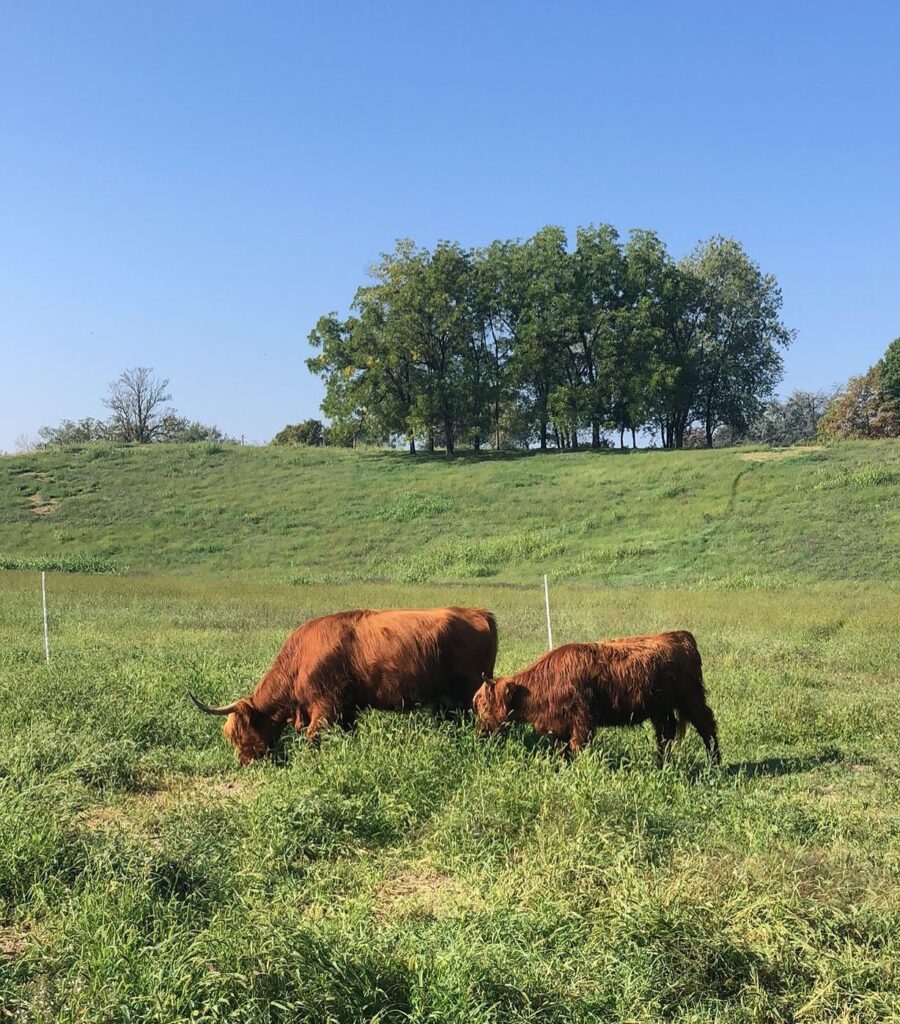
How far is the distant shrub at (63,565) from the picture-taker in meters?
30.4

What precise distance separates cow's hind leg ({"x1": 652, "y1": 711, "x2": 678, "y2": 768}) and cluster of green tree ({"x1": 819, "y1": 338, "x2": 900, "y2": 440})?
6056 centimetres

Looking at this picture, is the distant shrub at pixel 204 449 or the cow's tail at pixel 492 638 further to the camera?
the distant shrub at pixel 204 449

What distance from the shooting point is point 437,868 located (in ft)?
15.6

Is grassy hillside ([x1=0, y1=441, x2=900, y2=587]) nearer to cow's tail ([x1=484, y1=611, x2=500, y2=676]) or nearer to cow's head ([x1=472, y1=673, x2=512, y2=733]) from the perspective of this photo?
cow's tail ([x1=484, y1=611, x2=500, y2=676])

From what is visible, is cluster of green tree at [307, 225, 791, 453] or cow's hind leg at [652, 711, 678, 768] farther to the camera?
cluster of green tree at [307, 225, 791, 453]

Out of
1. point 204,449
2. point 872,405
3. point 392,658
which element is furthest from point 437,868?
point 872,405

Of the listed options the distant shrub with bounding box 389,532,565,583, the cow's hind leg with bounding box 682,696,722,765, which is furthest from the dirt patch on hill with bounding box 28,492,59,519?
the cow's hind leg with bounding box 682,696,722,765

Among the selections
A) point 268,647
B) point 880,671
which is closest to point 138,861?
point 268,647

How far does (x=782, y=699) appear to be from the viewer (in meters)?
8.94

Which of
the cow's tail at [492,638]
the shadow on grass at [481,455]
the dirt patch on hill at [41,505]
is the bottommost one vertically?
the cow's tail at [492,638]

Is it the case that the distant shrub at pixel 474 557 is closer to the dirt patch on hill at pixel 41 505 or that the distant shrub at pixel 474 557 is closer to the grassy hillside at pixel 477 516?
the grassy hillside at pixel 477 516

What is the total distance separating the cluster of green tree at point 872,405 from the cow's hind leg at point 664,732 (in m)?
60.6

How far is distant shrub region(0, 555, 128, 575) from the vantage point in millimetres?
30359

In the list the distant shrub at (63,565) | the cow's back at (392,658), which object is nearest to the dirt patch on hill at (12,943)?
the cow's back at (392,658)
